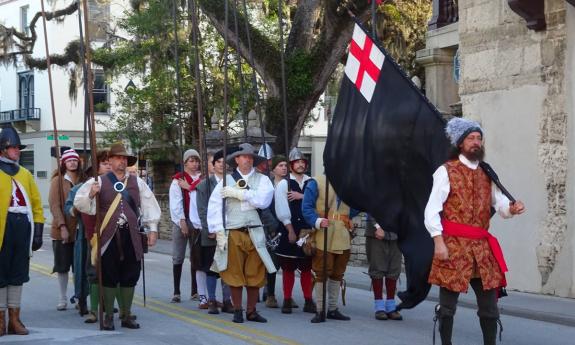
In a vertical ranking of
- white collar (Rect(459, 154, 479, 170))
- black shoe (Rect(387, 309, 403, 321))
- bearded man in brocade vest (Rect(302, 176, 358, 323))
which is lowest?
black shoe (Rect(387, 309, 403, 321))

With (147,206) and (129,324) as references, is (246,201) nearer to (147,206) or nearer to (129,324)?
(147,206)

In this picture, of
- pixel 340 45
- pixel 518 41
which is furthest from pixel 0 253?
pixel 340 45

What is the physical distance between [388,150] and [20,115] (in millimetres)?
40836

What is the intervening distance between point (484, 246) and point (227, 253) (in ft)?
12.1

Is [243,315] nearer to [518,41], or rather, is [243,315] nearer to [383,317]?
[383,317]

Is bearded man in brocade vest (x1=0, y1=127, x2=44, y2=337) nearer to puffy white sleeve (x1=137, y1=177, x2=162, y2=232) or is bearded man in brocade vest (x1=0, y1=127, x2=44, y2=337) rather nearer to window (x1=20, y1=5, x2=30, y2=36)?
puffy white sleeve (x1=137, y1=177, x2=162, y2=232)

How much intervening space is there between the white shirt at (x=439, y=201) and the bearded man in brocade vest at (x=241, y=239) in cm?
335

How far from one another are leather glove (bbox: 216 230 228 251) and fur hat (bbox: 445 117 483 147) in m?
3.55

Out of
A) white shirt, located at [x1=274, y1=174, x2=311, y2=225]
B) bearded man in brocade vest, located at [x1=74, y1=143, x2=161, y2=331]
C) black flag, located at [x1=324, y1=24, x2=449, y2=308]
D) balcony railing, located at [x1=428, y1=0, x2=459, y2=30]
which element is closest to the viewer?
black flag, located at [x1=324, y1=24, x2=449, y2=308]

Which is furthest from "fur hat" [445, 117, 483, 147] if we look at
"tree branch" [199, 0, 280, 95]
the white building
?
the white building

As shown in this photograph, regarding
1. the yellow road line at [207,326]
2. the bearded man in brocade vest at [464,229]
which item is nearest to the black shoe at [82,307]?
the yellow road line at [207,326]

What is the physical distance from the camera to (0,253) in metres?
9.68

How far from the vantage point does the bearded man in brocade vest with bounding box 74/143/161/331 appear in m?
10.2

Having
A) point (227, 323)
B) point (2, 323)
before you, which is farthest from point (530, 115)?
point (2, 323)
